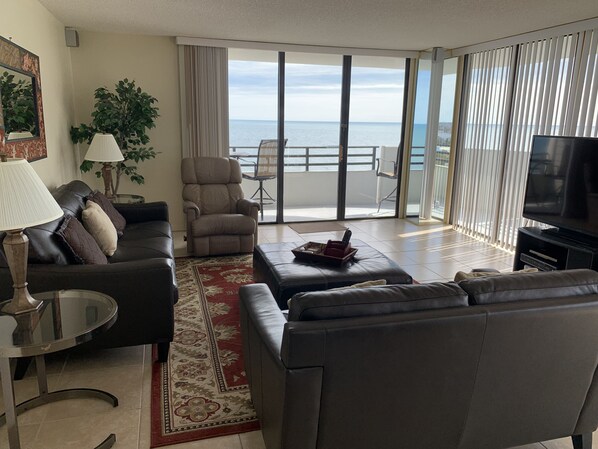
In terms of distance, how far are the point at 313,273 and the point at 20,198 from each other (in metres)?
1.84

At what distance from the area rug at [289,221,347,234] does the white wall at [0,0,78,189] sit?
2756mm

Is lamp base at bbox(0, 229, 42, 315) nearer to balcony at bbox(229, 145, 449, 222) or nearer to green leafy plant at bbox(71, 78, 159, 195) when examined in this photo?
green leafy plant at bbox(71, 78, 159, 195)

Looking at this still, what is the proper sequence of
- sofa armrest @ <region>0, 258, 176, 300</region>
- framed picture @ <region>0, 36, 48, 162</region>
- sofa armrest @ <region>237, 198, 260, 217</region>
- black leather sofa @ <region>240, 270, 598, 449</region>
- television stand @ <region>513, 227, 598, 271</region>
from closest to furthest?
black leather sofa @ <region>240, 270, 598, 449</region> < sofa armrest @ <region>0, 258, 176, 300</region> < framed picture @ <region>0, 36, 48, 162</region> < television stand @ <region>513, 227, 598, 271</region> < sofa armrest @ <region>237, 198, 260, 217</region>

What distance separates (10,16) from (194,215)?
2241 millimetres

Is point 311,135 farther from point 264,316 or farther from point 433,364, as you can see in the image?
point 433,364

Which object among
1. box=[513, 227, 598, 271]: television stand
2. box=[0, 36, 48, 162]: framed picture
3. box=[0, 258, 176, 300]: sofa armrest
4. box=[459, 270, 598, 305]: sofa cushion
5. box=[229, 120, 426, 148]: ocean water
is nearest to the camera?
box=[459, 270, 598, 305]: sofa cushion

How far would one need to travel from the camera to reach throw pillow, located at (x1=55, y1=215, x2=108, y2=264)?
2568mm

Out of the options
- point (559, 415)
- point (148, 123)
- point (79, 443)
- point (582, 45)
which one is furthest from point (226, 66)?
point (559, 415)

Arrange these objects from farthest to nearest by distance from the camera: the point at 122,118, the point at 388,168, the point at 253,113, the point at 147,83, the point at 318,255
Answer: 1. the point at 388,168
2. the point at 253,113
3. the point at 147,83
4. the point at 122,118
5. the point at 318,255

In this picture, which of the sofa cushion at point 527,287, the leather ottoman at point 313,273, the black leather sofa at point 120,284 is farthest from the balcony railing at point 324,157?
the sofa cushion at point 527,287

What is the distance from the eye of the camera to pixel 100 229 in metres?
3.24

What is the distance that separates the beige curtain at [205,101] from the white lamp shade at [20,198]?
3937mm

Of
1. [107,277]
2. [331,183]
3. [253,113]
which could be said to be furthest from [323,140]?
[107,277]

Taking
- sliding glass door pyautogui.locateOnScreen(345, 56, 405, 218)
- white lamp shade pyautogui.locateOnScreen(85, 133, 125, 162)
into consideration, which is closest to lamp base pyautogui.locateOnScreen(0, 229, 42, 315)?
white lamp shade pyautogui.locateOnScreen(85, 133, 125, 162)
